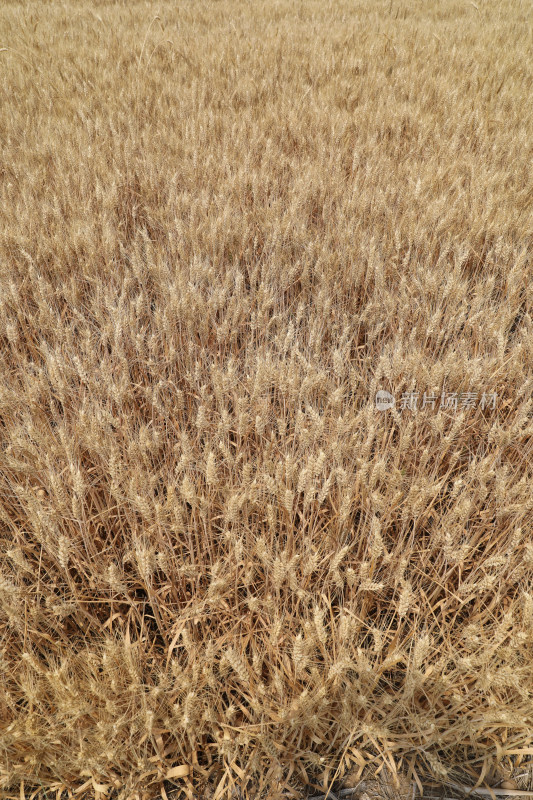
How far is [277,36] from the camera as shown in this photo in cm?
420

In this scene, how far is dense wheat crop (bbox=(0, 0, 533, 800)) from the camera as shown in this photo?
0.92 m

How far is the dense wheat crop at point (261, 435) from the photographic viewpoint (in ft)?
3.01

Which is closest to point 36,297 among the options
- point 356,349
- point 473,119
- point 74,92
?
point 356,349

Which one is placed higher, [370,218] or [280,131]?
[280,131]

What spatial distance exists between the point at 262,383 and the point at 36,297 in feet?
2.87

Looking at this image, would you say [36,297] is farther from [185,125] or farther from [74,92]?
[74,92]

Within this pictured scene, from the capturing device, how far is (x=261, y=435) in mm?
1254

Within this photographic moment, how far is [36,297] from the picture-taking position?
158 centimetres

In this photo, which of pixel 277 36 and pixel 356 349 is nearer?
pixel 356 349

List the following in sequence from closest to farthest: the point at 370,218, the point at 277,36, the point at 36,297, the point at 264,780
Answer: the point at 264,780 < the point at 36,297 < the point at 370,218 < the point at 277,36

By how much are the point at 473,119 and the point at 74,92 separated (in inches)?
104

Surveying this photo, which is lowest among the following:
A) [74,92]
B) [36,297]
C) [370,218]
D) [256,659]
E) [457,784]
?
[457,784]

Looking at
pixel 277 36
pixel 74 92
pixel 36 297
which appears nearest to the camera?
pixel 36 297

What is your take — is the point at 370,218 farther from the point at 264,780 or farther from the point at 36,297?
the point at 264,780
